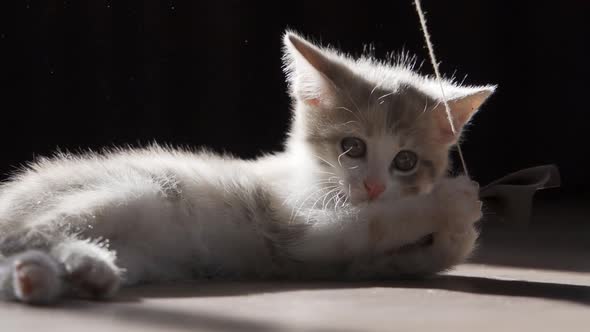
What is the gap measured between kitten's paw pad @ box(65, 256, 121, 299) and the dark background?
7.25 feet

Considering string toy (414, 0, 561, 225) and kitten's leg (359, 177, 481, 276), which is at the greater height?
string toy (414, 0, 561, 225)

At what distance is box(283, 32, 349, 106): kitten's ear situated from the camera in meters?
2.30

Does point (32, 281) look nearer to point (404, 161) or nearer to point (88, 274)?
point (88, 274)

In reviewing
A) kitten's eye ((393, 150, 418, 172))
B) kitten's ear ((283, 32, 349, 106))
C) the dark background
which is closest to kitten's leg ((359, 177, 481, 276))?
kitten's eye ((393, 150, 418, 172))

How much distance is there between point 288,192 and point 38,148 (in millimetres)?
1930

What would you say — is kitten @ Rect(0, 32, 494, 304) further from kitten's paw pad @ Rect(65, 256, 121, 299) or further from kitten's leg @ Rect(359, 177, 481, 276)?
kitten's paw pad @ Rect(65, 256, 121, 299)

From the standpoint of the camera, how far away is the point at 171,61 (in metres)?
4.03

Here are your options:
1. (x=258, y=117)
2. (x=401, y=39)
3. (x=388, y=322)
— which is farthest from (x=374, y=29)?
(x=388, y=322)

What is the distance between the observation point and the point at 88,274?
1.73 metres

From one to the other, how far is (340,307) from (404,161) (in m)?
0.67

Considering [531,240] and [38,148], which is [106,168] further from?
[531,240]

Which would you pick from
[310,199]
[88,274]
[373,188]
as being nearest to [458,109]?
[373,188]

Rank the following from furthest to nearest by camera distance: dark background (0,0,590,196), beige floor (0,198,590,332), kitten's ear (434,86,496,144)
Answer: dark background (0,0,590,196) → kitten's ear (434,86,496,144) → beige floor (0,198,590,332)

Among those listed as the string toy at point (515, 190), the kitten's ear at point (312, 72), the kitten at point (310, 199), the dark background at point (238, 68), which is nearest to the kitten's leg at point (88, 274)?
the kitten at point (310, 199)
